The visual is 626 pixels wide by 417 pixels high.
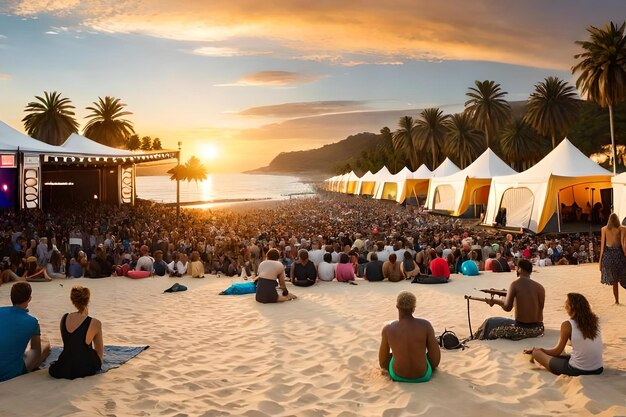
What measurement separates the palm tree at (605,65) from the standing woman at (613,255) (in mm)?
29053

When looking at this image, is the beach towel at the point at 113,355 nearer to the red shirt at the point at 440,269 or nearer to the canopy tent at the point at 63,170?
the red shirt at the point at 440,269

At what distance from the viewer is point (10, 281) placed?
37.0 feet

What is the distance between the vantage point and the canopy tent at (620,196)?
16.8 meters

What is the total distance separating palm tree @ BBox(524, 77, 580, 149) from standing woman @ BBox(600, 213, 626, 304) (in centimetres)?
4568

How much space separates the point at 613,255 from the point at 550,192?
1326 cm

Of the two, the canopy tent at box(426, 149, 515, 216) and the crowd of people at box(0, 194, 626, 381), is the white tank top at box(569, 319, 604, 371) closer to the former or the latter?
the crowd of people at box(0, 194, 626, 381)

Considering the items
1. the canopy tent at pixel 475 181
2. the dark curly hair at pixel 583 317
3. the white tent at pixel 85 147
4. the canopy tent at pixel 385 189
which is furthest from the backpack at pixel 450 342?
the canopy tent at pixel 385 189

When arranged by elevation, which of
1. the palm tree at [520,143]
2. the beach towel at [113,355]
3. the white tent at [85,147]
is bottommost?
the beach towel at [113,355]

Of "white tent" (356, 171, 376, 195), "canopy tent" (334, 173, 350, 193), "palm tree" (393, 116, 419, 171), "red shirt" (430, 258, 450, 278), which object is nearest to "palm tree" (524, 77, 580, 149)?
"white tent" (356, 171, 376, 195)

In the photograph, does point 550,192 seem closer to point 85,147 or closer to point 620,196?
point 620,196

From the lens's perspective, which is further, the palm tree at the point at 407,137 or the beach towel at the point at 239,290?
the palm tree at the point at 407,137

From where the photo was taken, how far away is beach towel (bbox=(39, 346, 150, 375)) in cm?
504

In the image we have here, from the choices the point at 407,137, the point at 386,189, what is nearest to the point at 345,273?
the point at 386,189

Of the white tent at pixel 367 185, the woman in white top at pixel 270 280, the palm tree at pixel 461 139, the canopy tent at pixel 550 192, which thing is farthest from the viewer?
the palm tree at pixel 461 139
